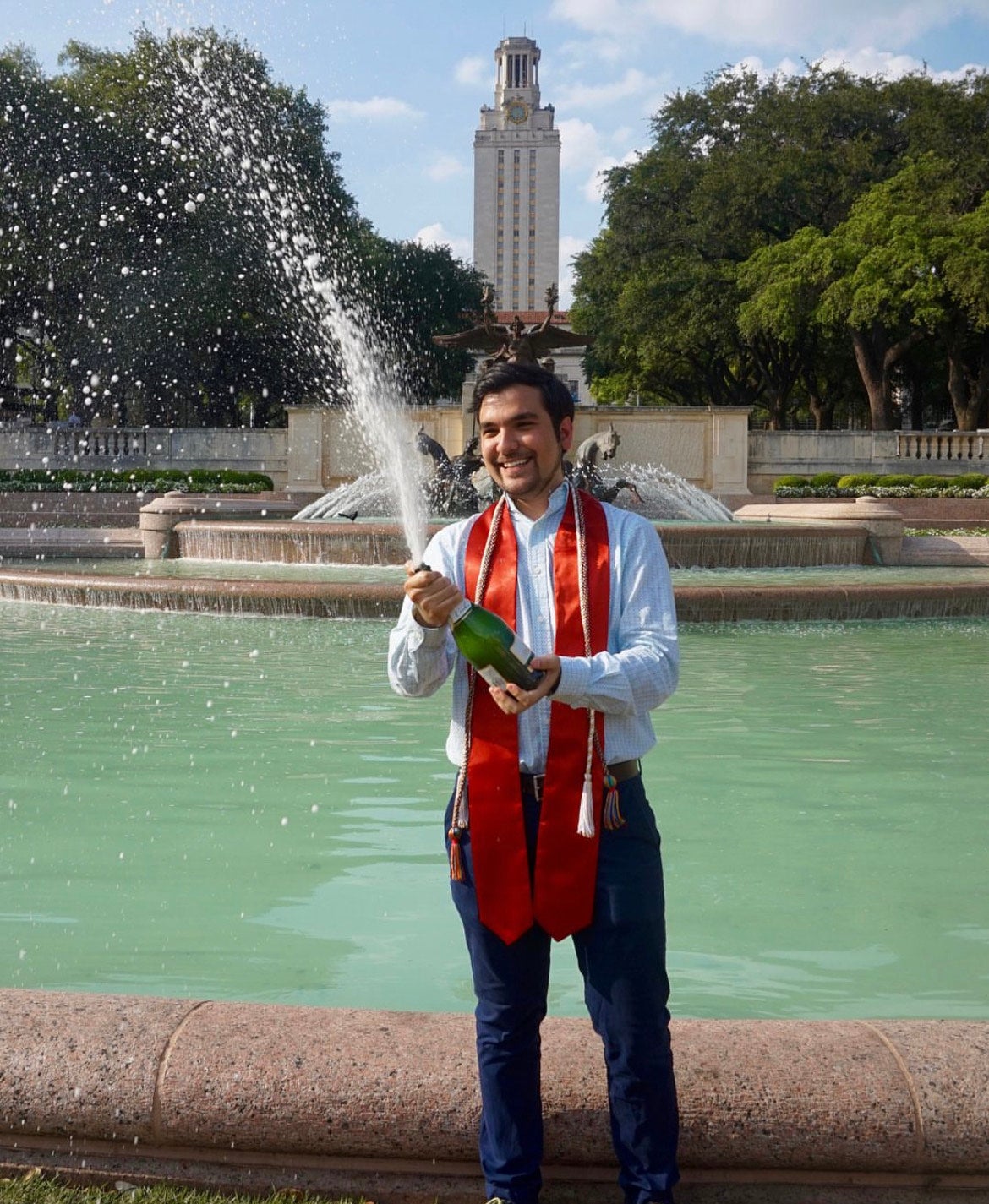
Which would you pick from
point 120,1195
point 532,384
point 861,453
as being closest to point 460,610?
point 532,384

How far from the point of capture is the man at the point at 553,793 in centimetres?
247

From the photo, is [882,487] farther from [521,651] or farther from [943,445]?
[521,651]

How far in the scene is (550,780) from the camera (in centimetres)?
250

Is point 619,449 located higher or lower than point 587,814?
higher

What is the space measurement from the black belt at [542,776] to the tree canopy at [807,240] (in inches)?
1433

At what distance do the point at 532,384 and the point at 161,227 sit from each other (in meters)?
42.0

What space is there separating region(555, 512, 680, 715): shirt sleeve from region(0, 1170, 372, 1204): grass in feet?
3.46

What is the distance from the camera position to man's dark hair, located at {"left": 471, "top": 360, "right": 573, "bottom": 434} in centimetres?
263

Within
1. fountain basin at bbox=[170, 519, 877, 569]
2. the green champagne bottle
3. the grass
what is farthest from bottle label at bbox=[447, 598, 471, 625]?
fountain basin at bbox=[170, 519, 877, 569]

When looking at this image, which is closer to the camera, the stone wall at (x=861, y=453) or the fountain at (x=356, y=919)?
the fountain at (x=356, y=919)

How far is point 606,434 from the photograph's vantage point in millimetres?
21719

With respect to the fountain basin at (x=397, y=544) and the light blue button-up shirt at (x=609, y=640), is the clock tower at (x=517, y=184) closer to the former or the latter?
the fountain basin at (x=397, y=544)

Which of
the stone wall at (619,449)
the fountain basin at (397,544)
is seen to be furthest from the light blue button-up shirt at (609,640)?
the stone wall at (619,449)

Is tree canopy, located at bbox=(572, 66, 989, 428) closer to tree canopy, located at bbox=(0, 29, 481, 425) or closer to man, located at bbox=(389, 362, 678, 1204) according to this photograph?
tree canopy, located at bbox=(0, 29, 481, 425)
